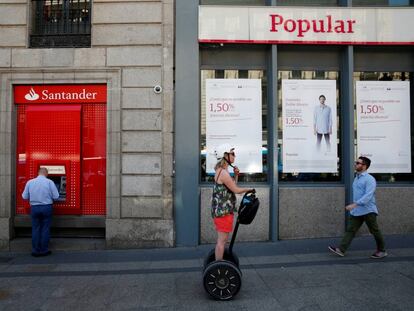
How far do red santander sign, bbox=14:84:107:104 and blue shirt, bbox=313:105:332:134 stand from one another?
4562 millimetres

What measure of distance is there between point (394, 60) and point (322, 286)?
19.5 ft

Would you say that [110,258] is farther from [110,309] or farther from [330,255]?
[330,255]

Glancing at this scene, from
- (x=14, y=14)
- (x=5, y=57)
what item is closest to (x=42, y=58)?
(x=5, y=57)

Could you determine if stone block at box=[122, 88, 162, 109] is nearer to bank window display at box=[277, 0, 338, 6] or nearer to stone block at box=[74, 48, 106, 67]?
stone block at box=[74, 48, 106, 67]

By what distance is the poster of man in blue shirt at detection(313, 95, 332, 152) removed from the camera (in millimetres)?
9328

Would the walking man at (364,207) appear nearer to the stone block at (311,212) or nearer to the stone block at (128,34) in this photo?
the stone block at (311,212)

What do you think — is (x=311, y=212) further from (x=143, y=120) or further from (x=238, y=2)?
(x=238, y=2)

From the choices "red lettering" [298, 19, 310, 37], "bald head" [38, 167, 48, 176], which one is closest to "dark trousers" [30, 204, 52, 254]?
"bald head" [38, 167, 48, 176]

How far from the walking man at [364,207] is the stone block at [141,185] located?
12.2ft

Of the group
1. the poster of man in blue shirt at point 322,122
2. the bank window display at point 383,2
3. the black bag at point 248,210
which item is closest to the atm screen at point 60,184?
the black bag at point 248,210

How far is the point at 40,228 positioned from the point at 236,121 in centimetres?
→ 452

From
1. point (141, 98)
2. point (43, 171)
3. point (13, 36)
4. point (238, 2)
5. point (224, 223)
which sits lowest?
point (224, 223)

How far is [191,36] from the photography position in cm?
886

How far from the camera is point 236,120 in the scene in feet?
→ 30.2
